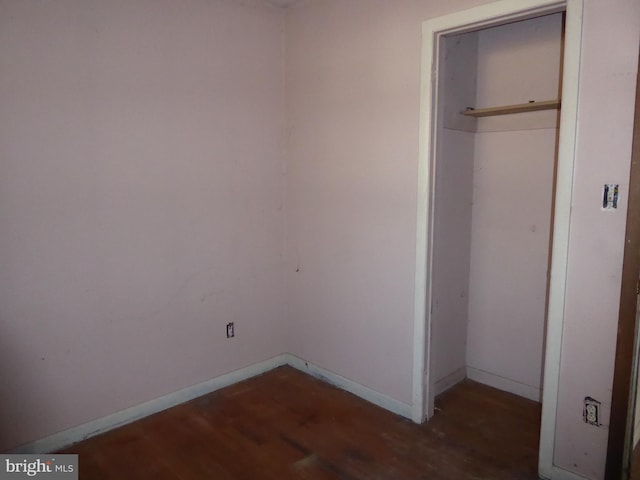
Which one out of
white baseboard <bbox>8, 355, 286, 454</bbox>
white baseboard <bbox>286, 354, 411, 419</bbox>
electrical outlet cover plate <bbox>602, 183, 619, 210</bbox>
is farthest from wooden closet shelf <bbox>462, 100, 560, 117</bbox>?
Result: white baseboard <bbox>8, 355, 286, 454</bbox>

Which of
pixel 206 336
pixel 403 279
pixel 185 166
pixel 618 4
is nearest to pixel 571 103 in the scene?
pixel 618 4

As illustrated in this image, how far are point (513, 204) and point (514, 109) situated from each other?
1.97ft

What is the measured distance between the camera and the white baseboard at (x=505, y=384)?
2984 mm

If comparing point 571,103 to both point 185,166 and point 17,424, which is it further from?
point 17,424

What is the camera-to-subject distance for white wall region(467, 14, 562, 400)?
2.86 m

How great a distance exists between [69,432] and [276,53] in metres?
2.64

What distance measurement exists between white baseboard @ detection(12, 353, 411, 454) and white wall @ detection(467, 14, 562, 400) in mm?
860

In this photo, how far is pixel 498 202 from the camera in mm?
3086

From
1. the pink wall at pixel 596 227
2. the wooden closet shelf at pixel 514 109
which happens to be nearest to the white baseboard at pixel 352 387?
the pink wall at pixel 596 227

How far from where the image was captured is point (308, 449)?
2453 millimetres

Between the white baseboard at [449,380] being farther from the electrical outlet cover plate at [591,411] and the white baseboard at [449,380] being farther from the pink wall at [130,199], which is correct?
the pink wall at [130,199]

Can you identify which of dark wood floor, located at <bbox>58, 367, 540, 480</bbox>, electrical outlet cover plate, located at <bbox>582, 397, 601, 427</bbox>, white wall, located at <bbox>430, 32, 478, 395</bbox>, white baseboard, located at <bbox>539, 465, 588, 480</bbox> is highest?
white wall, located at <bbox>430, 32, 478, 395</bbox>

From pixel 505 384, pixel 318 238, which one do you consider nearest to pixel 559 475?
pixel 505 384

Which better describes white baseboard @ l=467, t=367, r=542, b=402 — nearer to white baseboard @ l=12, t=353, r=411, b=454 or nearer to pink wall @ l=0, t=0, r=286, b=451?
white baseboard @ l=12, t=353, r=411, b=454
